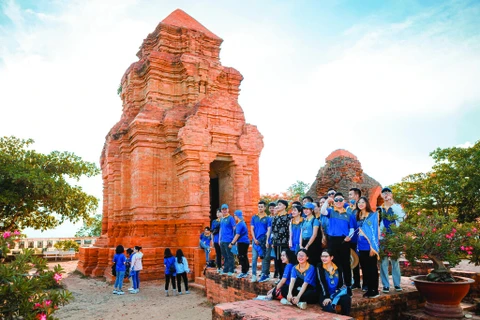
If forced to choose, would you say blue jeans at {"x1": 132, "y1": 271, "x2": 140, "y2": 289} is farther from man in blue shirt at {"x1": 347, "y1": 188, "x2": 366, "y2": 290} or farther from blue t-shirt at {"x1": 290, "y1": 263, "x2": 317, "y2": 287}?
man in blue shirt at {"x1": 347, "y1": 188, "x2": 366, "y2": 290}

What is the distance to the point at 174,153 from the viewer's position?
12766 millimetres

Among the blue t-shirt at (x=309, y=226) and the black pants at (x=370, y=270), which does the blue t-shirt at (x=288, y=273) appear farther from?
the black pants at (x=370, y=270)

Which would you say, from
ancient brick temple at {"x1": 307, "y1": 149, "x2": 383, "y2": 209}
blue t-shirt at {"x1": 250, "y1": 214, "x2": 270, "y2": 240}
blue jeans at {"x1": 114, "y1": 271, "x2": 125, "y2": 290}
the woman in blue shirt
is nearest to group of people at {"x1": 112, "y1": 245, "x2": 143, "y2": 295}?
blue jeans at {"x1": 114, "y1": 271, "x2": 125, "y2": 290}

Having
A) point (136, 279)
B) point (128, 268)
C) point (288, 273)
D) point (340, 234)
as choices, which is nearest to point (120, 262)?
point (128, 268)

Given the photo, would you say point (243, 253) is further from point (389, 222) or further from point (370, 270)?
point (389, 222)

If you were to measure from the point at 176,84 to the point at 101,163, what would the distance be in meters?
5.62

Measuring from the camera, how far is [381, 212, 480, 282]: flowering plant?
5484 millimetres

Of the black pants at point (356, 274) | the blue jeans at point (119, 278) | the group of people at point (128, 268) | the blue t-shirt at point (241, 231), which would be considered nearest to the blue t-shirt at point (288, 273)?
the black pants at point (356, 274)

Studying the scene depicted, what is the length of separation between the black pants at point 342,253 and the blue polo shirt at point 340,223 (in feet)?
0.26

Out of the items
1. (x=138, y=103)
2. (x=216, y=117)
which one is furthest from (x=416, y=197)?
(x=138, y=103)

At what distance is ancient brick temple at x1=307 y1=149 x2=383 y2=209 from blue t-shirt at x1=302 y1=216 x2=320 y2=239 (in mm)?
11703

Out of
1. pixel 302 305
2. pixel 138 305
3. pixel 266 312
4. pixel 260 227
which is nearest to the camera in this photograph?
pixel 266 312

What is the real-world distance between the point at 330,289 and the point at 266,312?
994mm

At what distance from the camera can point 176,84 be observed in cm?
1421
